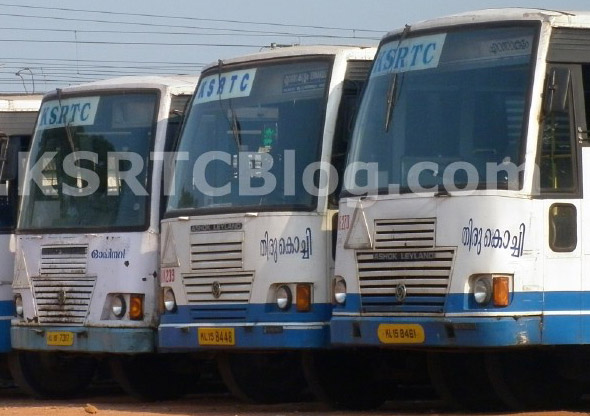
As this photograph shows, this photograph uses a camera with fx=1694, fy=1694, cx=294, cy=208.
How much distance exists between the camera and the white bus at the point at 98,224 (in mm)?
16000

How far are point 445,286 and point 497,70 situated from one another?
1668mm

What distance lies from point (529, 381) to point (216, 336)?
2825 millimetres

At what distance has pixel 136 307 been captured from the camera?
15.9 m

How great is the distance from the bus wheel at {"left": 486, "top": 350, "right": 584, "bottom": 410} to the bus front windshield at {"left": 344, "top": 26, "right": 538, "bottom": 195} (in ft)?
4.99

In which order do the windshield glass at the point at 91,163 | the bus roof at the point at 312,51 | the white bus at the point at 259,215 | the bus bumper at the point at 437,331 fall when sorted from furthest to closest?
the windshield glass at the point at 91,163
the bus roof at the point at 312,51
the white bus at the point at 259,215
the bus bumper at the point at 437,331

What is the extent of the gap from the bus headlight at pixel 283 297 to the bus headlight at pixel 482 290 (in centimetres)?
223

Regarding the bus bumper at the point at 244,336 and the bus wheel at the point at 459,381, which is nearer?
the bus wheel at the point at 459,381

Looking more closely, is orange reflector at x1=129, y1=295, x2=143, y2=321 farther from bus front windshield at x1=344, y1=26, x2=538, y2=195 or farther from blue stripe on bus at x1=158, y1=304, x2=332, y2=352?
bus front windshield at x1=344, y1=26, x2=538, y2=195

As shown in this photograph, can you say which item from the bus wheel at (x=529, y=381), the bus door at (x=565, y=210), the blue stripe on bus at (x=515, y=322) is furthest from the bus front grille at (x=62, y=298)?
the bus door at (x=565, y=210)

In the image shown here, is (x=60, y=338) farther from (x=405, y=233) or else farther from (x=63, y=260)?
(x=405, y=233)

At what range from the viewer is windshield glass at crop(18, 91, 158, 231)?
16297 millimetres

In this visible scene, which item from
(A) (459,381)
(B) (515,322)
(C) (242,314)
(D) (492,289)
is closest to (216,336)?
(C) (242,314)

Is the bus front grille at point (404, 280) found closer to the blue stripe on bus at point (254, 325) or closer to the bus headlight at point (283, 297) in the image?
the blue stripe on bus at point (254, 325)

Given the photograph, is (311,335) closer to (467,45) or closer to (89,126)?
(467,45)
